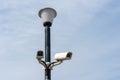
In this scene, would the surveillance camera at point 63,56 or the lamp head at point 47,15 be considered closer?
the surveillance camera at point 63,56

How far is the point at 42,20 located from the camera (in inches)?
550

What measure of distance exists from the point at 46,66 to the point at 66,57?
2.27 ft

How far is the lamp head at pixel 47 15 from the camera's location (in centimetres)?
1383

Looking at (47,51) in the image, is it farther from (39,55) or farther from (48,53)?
(39,55)

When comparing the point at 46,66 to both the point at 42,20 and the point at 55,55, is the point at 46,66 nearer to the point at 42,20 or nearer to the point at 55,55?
the point at 55,55

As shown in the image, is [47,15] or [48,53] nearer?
[48,53]

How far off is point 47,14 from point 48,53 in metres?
1.26

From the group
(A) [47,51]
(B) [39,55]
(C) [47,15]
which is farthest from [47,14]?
(B) [39,55]

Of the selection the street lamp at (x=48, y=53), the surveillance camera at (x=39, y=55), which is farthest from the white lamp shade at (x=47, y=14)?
the surveillance camera at (x=39, y=55)

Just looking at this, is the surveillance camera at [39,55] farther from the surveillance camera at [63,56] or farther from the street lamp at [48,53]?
the surveillance camera at [63,56]

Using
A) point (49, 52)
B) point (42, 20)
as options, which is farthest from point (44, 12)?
point (49, 52)

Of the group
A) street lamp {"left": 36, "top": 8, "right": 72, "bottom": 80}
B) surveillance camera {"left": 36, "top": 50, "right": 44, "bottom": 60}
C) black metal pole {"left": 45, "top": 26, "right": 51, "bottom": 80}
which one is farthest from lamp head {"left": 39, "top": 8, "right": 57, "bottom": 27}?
surveillance camera {"left": 36, "top": 50, "right": 44, "bottom": 60}

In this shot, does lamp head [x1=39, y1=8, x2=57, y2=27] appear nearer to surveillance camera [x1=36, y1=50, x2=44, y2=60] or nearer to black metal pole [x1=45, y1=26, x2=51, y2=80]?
black metal pole [x1=45, y1=26, x2=51, y2=80]

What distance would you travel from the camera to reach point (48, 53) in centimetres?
1335
